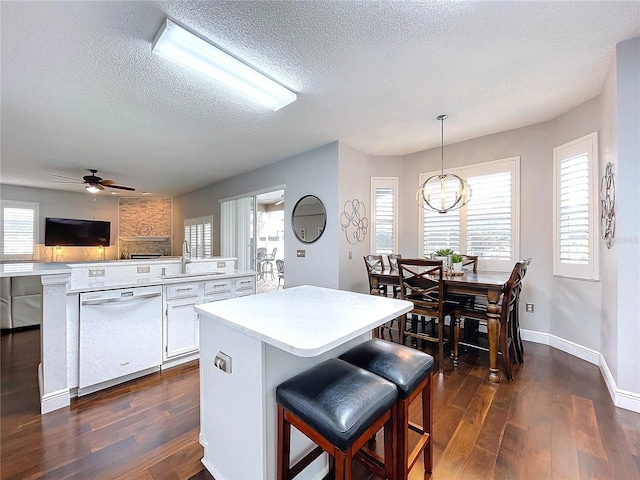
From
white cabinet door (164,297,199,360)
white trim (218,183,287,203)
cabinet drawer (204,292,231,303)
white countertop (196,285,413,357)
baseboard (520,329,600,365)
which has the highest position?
white trim (218,183,287,203)

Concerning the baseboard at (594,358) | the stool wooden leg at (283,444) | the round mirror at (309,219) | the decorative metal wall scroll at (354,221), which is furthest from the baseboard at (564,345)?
the stool wooden leg at (283,444)

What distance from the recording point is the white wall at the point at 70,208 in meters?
6.47

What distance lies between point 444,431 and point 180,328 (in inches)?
96.4

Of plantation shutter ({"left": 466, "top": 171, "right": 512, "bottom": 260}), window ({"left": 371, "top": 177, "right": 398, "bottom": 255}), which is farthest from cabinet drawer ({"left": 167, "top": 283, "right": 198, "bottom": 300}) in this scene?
plantation shutter ({"left": 466, "top": 171, "right": 512, "bottom": 260})

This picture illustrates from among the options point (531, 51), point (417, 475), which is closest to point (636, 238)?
point (531, 51)

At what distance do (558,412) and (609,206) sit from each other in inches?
67.0

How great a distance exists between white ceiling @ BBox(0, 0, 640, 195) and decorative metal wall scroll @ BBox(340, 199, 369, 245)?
34.9 inches

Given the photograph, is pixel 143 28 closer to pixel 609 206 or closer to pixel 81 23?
pixel 81 23

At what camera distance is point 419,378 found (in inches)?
53.2

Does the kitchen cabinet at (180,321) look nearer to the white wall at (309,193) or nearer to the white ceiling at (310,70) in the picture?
the white wall at (309,193)

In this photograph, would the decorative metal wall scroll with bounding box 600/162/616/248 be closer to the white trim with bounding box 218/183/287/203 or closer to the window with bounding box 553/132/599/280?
the window with bounding box 553/132/599/280

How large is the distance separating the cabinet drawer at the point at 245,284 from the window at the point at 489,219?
2.75 metres

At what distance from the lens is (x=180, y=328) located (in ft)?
9.14

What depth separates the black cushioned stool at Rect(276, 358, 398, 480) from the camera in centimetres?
99
